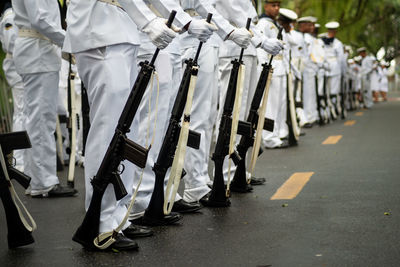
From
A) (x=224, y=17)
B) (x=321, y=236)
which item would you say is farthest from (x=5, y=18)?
(x=321, y=236)

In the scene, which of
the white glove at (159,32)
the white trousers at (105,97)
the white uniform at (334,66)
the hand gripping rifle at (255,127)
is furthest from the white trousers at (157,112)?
the white uniform at (334,66)

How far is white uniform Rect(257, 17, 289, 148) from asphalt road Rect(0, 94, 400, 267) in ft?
11.7

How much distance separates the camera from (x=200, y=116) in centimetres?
632

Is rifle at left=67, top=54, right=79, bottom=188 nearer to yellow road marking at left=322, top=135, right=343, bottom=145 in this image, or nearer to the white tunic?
the white tunic

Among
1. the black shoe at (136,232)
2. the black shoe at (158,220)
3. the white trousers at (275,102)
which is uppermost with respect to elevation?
the black shoe at (136,232)

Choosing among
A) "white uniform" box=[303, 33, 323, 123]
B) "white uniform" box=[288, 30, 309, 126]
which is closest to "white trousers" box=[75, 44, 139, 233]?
"white uniform" box=[288, 30, 309, 126]

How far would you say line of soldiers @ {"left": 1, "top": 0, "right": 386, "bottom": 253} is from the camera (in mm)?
4648

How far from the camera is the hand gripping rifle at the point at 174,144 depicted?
5.21 metres

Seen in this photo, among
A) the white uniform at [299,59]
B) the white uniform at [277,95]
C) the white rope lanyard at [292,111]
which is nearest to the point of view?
the white rope lanyard at [292,111]

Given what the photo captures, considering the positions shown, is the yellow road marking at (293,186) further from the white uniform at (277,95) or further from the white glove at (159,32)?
the white uniform at (277,95)

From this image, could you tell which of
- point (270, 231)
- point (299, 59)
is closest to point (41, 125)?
point (270, 231)

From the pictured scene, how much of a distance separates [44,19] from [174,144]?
1.92m

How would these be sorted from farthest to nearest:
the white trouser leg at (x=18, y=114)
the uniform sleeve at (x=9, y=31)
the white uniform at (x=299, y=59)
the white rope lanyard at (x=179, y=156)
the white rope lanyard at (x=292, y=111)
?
the white uniform at (x=299, y=59) → the white rope lanyard at (x=292, y=111) → the white trouser leg at (x=18, y=114) → the uniform sleeve at (x=9, y=31) → the white rope lanyard at (x=179, y=156)

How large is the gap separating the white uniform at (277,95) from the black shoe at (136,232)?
634 cm
